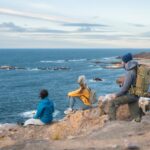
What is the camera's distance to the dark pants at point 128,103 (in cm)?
1343

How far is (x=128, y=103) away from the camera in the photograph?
13.6m

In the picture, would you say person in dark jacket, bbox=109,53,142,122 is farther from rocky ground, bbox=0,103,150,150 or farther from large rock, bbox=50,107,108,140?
large rock, bbox=50,107,108,140

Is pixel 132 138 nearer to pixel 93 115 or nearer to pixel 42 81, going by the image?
pixel 93 115

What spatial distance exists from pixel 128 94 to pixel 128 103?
1.08ft

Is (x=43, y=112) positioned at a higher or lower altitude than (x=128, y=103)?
lower

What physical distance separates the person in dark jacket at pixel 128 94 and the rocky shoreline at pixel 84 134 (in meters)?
0.34

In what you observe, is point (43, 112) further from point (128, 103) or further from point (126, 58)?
point (126, 58)

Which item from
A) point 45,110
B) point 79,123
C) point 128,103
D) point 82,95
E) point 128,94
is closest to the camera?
point 128,94

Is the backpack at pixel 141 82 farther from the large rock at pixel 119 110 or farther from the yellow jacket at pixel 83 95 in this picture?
the yellow jacket at pixel 83 95

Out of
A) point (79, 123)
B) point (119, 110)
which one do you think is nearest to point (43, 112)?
point (79, 123)

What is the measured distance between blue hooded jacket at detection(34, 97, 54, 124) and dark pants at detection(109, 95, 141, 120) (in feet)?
7.57

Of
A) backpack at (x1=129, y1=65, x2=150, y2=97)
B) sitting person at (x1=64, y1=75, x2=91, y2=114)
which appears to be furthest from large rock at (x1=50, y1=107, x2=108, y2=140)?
backpack at (x1=129, y1=65, x2=150, y2=97)

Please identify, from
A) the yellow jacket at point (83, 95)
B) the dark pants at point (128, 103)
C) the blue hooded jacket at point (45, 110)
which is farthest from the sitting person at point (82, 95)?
the dark pants at point (128, 103)

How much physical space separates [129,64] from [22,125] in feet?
14.8
